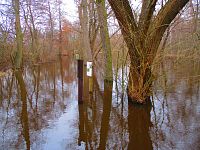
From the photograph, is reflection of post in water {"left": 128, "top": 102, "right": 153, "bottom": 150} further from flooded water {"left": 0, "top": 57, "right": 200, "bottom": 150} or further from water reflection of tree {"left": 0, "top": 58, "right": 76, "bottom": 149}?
water reflection of tree {"left": 0, "top": 58, "right": 76, "bottom": 149}

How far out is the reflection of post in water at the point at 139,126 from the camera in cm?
546

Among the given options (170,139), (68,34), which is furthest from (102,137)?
(68,34)

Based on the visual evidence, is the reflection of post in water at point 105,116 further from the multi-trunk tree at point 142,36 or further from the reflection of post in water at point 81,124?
the multi-trunk tree at point 142,36

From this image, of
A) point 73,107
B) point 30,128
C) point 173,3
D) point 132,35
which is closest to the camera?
point 30,128

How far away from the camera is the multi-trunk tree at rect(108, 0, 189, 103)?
8.17 metres

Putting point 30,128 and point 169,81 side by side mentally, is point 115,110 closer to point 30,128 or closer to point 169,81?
point 30,128

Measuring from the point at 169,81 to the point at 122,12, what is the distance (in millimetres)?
6552

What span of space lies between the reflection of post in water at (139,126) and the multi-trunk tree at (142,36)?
20.0 inches

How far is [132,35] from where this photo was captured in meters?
8.14

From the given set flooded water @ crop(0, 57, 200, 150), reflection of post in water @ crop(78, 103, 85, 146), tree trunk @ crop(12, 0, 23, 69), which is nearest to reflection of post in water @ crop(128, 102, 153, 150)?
flooded water @ crop(0, 57, 200, 150)

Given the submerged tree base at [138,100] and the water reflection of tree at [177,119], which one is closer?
the water reflection of tree at [177,119]

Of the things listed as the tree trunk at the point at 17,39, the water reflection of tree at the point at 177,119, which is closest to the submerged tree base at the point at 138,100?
the water reflection of tree at the point at 177,119

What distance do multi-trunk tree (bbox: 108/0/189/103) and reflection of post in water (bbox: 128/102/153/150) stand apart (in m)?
0.51

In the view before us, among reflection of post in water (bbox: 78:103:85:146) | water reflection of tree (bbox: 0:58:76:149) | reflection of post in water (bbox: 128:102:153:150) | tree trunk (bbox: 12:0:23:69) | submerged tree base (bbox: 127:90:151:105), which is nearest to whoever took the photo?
reflection of post in water (bbox: 128:102:153:150)
